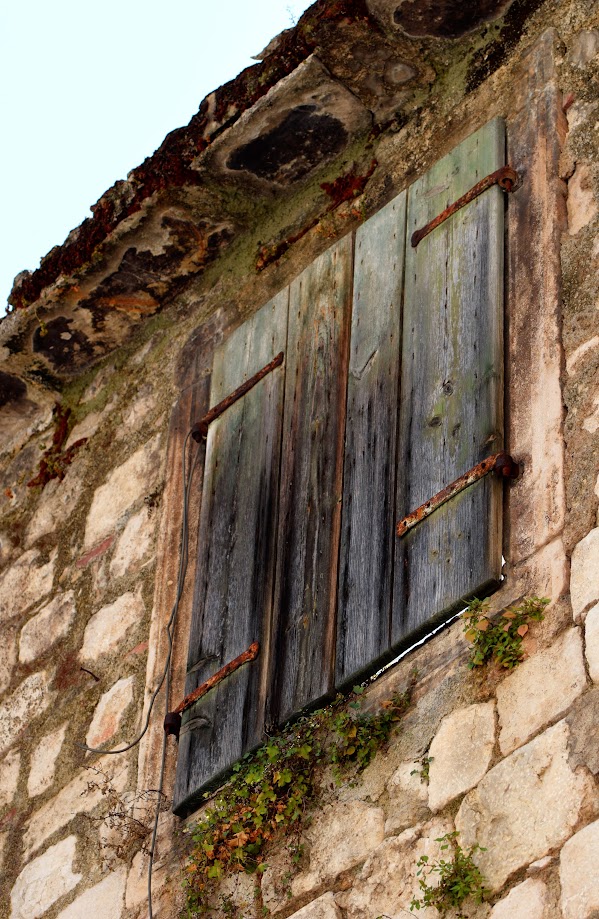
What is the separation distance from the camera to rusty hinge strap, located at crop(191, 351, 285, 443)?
13.8 feet

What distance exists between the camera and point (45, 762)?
436 cm

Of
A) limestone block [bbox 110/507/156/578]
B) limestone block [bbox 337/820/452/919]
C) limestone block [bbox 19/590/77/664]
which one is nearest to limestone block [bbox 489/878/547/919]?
limestone block [bbox 337/820/452/919]

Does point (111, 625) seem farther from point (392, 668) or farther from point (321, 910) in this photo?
point (321, 910)

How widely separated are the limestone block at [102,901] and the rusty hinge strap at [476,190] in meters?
1.84

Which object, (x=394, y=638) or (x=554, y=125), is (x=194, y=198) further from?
(x=394, y=638)

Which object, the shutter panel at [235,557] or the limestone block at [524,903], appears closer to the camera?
the limestone block at [524,903]

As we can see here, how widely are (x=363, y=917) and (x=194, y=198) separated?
253cm

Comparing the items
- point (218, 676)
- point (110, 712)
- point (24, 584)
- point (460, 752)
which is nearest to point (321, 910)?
point (460, 752)

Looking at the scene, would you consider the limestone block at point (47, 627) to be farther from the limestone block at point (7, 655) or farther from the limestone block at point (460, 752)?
the limestone block at point (460, 752)

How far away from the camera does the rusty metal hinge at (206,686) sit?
3.66 meters

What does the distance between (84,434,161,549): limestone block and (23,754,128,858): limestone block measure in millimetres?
874

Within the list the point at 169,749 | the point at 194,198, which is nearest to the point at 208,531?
the point at 169,749

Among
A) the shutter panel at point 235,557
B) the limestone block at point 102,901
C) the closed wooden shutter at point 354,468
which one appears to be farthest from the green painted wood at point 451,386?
the limestone block at point 102,901

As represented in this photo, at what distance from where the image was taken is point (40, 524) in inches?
201
